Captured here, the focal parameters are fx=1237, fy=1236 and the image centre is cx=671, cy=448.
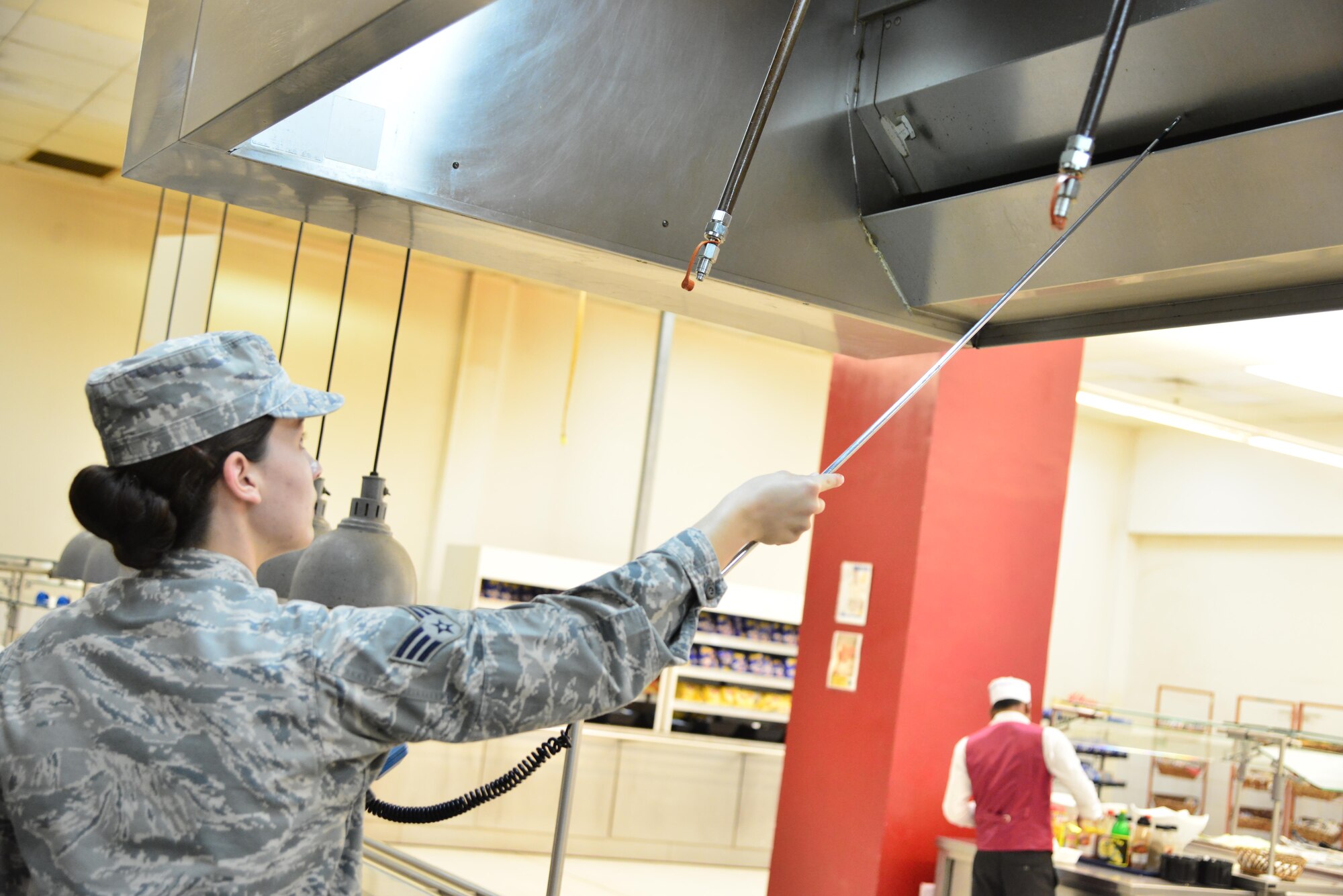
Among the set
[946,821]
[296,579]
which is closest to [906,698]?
[946,821]

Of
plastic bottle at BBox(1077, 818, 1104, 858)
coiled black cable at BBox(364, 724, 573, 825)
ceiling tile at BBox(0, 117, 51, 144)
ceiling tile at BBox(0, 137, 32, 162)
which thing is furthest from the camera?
ceiling tile at BBox(0, 137, 32, 162)

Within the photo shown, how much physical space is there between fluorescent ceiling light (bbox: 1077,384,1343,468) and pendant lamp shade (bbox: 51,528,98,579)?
698 cm

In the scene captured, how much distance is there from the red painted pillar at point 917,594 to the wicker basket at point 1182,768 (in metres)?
5.33

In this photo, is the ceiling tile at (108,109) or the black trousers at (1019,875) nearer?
the black trousers at (1019,875)

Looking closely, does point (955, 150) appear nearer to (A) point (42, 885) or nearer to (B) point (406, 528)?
(A) point (42, 885)

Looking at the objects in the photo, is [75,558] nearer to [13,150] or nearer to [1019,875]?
[13,150]

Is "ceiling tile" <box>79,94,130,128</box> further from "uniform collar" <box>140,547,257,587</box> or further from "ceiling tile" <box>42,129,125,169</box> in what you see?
"uniform collar" <box>140,547,257,587</box>

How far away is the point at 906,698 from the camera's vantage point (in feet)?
18.3

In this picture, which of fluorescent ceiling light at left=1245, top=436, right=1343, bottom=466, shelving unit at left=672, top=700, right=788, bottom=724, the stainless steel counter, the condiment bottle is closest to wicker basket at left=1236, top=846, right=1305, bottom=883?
the stainless steel counter

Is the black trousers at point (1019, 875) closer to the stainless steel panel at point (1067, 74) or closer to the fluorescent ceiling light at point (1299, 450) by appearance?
the stainless steel panel at point (1067, 74)

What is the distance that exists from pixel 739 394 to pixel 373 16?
9.21 m

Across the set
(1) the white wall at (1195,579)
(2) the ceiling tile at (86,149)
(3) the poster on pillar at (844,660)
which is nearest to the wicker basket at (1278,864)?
(3) the poster on pillar at (844,660)

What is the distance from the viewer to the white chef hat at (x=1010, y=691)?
17.4ft

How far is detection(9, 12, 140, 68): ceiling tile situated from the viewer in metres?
5.90
